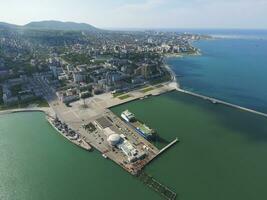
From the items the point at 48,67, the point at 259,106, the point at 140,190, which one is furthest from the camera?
the point at 48,67

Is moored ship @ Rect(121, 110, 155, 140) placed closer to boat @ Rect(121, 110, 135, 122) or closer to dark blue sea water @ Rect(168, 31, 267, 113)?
boat @ Rect(121, 110, 135, 122)

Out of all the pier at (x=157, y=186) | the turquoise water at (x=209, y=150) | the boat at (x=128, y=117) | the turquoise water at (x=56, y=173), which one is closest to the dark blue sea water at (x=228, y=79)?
the turquoise water at (x=209, y=150)

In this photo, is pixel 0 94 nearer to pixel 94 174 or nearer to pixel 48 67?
pixel 48 67

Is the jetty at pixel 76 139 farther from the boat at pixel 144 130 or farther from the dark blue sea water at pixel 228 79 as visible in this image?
the dark blue sea water at pixel 228 79

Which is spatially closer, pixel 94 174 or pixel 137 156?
pixel 94 174

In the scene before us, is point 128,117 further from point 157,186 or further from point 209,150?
point 157,186

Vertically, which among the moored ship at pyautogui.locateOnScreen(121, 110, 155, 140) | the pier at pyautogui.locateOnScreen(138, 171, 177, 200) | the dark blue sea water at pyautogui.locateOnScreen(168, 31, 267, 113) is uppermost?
the moored ship at pyautogui.locateOnScreen(121, 110, 155, 140)

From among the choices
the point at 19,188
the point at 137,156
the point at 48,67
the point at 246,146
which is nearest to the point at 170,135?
the point at 137,156

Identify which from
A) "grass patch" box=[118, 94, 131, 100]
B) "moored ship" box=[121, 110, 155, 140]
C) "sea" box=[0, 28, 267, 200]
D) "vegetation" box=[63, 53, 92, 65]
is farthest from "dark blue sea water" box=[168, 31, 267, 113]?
"vegetation" box=[63, 53, 92, 65]
